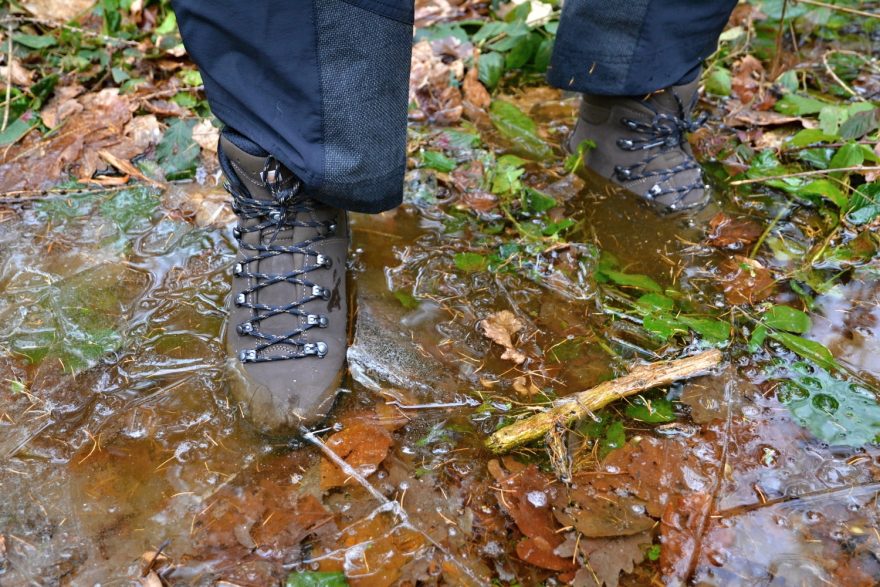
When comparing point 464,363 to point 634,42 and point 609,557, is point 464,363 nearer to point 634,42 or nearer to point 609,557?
point 609,557

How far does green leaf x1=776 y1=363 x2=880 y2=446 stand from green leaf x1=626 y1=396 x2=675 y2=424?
0.28 m

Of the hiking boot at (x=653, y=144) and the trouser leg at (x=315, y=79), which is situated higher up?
the trouser leg at (x=315, y=79)

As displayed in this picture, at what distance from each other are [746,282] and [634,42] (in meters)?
0.81

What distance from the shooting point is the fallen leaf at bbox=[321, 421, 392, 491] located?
54.6 inches

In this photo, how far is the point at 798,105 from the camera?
2.64m

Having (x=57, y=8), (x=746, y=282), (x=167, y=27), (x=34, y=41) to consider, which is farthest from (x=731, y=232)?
(x=57, y=8)

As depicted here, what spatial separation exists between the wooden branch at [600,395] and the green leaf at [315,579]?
0.44 meters

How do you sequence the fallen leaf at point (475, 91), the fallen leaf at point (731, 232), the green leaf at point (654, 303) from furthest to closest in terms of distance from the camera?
the fallen leaf at point (475, 91)
the fallen leaf at point (731, 232)
the green leaf at point (654, 303)

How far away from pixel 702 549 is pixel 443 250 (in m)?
1.12

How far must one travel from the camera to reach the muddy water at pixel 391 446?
1.25m

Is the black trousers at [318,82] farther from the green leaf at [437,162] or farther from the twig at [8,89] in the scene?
the twig at [8,89]

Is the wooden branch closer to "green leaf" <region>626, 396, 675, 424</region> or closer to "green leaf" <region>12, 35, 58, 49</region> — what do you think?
"green leaf" <region>626, 396, 675, 424</region>

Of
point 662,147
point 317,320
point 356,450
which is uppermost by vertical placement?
point 662,147

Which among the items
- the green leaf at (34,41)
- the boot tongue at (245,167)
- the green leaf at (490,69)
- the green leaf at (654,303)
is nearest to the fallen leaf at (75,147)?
the green leaf at (34,41)
